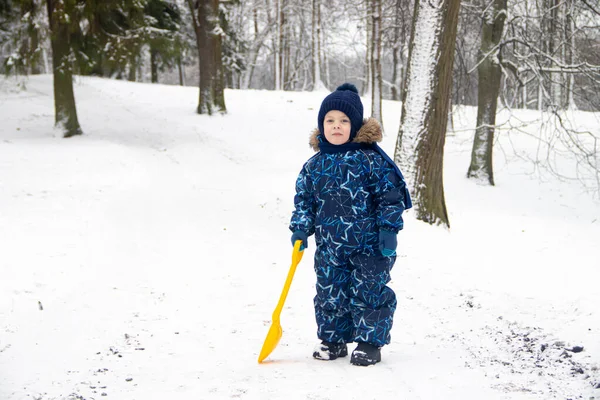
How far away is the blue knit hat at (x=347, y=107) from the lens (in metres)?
3.69

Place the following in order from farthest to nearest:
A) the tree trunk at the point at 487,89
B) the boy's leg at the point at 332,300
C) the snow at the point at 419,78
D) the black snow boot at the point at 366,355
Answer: the tree trunk at the point at 487,89
the snow at the point at 419,78
the boy's leg at the point at 332,300
the black snow boot at the point at 366,355

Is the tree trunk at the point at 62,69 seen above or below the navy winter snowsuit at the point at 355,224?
above

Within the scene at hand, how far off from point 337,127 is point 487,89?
1020 cm

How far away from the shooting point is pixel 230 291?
17.9 feet

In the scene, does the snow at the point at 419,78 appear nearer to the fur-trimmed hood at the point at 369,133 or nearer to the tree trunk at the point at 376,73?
the fur-trimmed hood at the point at 369,133

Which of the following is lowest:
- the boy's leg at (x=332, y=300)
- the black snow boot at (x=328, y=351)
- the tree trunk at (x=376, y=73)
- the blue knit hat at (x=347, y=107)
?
the black snow boot at (x=328, y=351)

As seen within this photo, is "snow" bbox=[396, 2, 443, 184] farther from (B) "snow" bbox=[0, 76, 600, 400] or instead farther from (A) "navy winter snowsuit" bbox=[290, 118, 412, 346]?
(A) "navy winter snowsuit" bbox=[290, 118, 412, 346]

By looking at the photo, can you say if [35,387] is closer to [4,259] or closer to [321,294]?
[321,294]

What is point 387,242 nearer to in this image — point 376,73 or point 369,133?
point 369,133

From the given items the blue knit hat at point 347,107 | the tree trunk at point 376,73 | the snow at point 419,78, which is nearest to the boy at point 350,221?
the blue knit hat at point 347,107

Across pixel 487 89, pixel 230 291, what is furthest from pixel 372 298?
pixel 487 89

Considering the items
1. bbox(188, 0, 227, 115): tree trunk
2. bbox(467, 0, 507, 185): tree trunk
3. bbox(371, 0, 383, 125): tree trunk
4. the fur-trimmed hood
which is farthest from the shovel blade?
bbox(371, 0, 383, 125): tree trunk

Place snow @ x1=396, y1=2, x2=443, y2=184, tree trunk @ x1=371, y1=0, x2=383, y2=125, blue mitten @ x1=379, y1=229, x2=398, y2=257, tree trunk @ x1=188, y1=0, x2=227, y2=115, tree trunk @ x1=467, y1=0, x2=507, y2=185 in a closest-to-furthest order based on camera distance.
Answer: blue mitten @ x1=379, y1=229, x2=398, y2=257, snow @ x1=396, y1=2, x2=443, y2=184, tree trunk @ x1=467, y1=0, x2=507, y2=185, tree trunk @ x1=188, y1=0, x2=227, y2=115, tree trunk @ x1=371, y1=0, x2=383, y2=125

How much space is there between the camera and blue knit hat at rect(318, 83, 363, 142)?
369 cm
